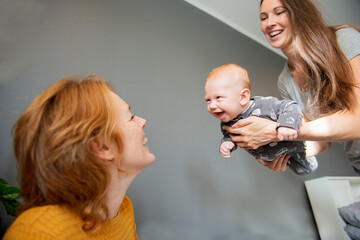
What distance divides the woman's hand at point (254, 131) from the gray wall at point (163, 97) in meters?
0.61

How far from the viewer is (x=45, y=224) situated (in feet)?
2.26

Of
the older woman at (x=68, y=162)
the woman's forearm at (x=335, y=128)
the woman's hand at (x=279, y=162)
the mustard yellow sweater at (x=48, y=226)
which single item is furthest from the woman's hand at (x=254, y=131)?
the mustard yellow sweater at (x=48, y=226)

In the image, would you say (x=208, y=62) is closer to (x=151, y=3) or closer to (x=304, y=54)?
(x=151, y=3)

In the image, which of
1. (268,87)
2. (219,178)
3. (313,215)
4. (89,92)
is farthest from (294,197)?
(89,92)

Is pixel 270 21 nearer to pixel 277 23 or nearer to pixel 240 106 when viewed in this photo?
pixel 277 23

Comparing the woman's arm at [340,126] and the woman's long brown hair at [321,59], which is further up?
the woman's long brown hair at [321,59]

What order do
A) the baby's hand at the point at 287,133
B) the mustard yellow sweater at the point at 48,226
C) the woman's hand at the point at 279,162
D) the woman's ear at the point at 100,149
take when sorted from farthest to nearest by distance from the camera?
the woman's hand at the point at 279,162 → the baby's hand at the point at 287,133 → the woman's ear at the point at 100,149 → the mustard yellow sweater at the point at 48,226

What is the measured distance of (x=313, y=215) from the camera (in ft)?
7.92

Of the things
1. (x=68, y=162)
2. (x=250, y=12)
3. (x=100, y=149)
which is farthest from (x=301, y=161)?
(x=250, y=12)

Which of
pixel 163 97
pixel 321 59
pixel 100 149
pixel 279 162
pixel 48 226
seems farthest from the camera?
pixel 163 97

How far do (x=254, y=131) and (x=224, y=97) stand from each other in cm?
22

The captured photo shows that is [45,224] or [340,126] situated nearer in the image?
[45,224]

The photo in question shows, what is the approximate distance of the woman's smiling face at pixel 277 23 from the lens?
1.27 meters

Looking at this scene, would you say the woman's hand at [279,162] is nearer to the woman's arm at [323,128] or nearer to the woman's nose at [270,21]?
the woman's arm at [323,128]
